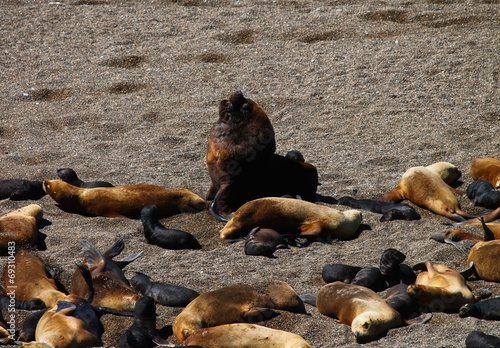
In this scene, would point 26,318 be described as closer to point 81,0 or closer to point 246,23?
point 246,23

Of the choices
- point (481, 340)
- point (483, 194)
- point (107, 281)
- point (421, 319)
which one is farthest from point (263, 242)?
point (481, 340)

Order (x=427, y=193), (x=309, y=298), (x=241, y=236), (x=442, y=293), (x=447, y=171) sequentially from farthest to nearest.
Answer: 1. (x=447, y=171)
2. (x=427, y=193)
3. (x=241, y=236)
4. (x=309, y=298)
5. (x=442, y=293)

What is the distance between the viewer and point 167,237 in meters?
6.02

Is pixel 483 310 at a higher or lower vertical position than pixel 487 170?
higher

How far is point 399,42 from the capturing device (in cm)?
1040

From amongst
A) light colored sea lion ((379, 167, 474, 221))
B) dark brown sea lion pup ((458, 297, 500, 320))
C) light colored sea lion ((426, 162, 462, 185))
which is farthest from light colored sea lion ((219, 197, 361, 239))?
dark brown sea lion pup ((458, 297, 500, 320))

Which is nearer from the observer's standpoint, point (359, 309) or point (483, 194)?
point (359, 309)

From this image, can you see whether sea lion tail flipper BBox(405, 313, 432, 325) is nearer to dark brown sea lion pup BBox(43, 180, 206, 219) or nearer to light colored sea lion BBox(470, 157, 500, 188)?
dark brown sea lion pup BBox(43, 180, 206, 219)

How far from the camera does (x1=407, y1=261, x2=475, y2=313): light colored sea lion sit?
189 inches

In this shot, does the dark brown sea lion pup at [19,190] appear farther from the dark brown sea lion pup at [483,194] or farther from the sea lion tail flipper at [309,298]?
the dark brown sea lion pup at [483,194]

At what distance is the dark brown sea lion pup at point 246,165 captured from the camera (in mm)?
6797

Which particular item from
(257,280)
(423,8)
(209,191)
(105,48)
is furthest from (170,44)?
(257,280)

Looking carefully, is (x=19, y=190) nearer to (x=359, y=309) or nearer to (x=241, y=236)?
(x=241, y=236)

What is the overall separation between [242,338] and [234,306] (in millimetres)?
412
